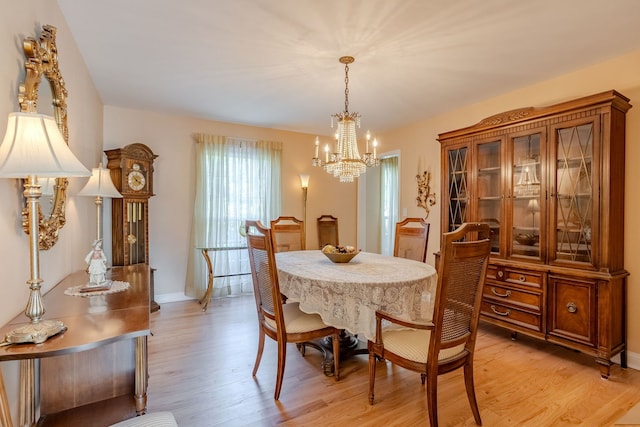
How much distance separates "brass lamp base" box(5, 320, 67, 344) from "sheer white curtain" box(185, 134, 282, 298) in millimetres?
3156

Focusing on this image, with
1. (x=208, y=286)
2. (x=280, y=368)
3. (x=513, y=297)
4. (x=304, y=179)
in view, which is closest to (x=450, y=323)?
(x=280, y=368)

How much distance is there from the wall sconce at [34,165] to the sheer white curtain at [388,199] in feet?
17.7

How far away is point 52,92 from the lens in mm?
1727

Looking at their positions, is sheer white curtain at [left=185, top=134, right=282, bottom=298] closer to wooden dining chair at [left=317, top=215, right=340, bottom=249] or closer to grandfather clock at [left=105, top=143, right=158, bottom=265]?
grandfather clock at [left=105, top=143, right=158, bottom=265]

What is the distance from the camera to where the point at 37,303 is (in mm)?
1166

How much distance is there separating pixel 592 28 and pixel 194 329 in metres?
4.12

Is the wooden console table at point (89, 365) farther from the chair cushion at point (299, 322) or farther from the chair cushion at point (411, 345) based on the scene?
the chair cushion at point (411, 345)

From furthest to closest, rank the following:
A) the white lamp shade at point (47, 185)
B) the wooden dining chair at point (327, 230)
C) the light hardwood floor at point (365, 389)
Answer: the wooden dining chair at point (327, 230)
the light hardwood floor at point (365, 389)
the white lamp shade at point (47, 185)

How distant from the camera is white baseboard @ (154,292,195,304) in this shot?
4129 mm

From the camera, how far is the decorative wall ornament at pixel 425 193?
14.0 ft

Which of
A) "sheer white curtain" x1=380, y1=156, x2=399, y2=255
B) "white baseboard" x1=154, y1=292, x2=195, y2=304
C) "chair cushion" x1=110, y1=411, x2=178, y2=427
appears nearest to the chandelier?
"chair cushion" x1=110, y1=411, x2=178, y2=427

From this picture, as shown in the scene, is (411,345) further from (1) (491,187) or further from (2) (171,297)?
(2) (171,297)

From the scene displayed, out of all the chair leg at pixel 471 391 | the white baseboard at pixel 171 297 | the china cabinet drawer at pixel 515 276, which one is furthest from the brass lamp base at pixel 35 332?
the white baseboard at pixel 171 297

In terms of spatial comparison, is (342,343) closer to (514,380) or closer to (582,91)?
(514,380)
